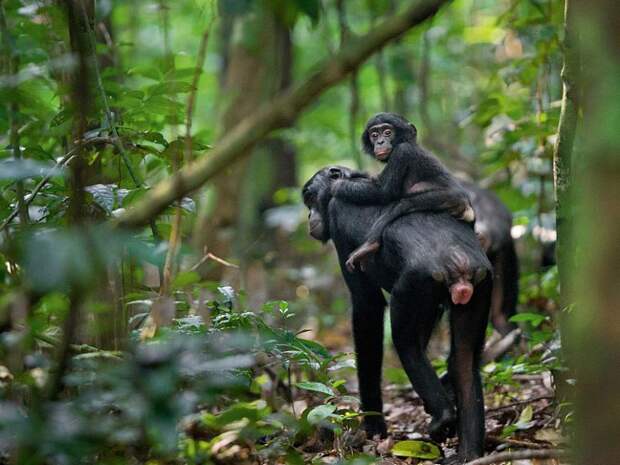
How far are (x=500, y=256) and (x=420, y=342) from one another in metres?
3.17

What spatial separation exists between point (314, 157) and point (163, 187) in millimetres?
12698

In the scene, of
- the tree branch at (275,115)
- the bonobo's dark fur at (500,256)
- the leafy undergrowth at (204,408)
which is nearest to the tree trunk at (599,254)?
→ the tree branch at (275,115)

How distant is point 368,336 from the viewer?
5.44 m

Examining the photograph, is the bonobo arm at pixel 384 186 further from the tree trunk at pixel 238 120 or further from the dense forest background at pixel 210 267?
the tree trunk at pixel 238 120

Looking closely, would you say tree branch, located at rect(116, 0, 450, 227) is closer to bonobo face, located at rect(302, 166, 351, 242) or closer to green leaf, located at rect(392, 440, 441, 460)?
green leaf, located at rect(392, 440, 441, 460)

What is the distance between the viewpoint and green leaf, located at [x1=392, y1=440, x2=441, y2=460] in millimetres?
4617

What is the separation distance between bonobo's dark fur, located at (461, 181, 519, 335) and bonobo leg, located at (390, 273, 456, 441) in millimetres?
2783

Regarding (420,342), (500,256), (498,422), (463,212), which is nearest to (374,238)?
(463,212)

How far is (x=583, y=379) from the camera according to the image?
2.22 m

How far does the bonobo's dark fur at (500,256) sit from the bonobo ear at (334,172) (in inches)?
83.8

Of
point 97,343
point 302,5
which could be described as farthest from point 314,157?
point 302,5

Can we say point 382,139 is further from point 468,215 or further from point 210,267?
point 210,267

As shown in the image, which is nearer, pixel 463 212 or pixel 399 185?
pixel 463 212

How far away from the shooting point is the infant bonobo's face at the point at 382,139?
5.66 m
